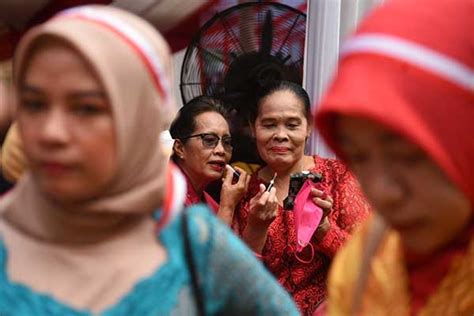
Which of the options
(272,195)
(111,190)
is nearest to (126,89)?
(111,190)

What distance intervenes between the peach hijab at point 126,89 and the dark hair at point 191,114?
166 cm

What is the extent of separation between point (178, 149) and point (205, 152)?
14cm

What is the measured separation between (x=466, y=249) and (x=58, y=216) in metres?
0.71

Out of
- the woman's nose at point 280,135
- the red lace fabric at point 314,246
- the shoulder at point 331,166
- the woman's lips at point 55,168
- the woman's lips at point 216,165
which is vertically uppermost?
the woman's lips at point 55,168

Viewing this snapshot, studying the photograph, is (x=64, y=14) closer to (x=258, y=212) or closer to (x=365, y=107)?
(x=365, y=107)

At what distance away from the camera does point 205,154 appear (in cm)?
316

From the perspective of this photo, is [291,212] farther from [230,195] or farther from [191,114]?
[191,114]

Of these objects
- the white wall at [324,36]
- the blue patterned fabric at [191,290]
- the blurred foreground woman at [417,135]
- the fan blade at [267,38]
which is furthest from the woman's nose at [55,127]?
the white wall at [324,36]

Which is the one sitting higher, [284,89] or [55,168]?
[55,168]

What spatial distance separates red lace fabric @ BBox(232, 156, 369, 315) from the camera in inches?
113

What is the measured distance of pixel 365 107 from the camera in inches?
52.2

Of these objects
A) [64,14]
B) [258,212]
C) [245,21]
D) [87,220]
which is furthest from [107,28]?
[245,21]

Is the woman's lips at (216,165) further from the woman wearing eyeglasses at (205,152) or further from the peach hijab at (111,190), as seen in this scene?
the peach hijab at (111,190)

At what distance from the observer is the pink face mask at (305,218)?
2.82 meters
